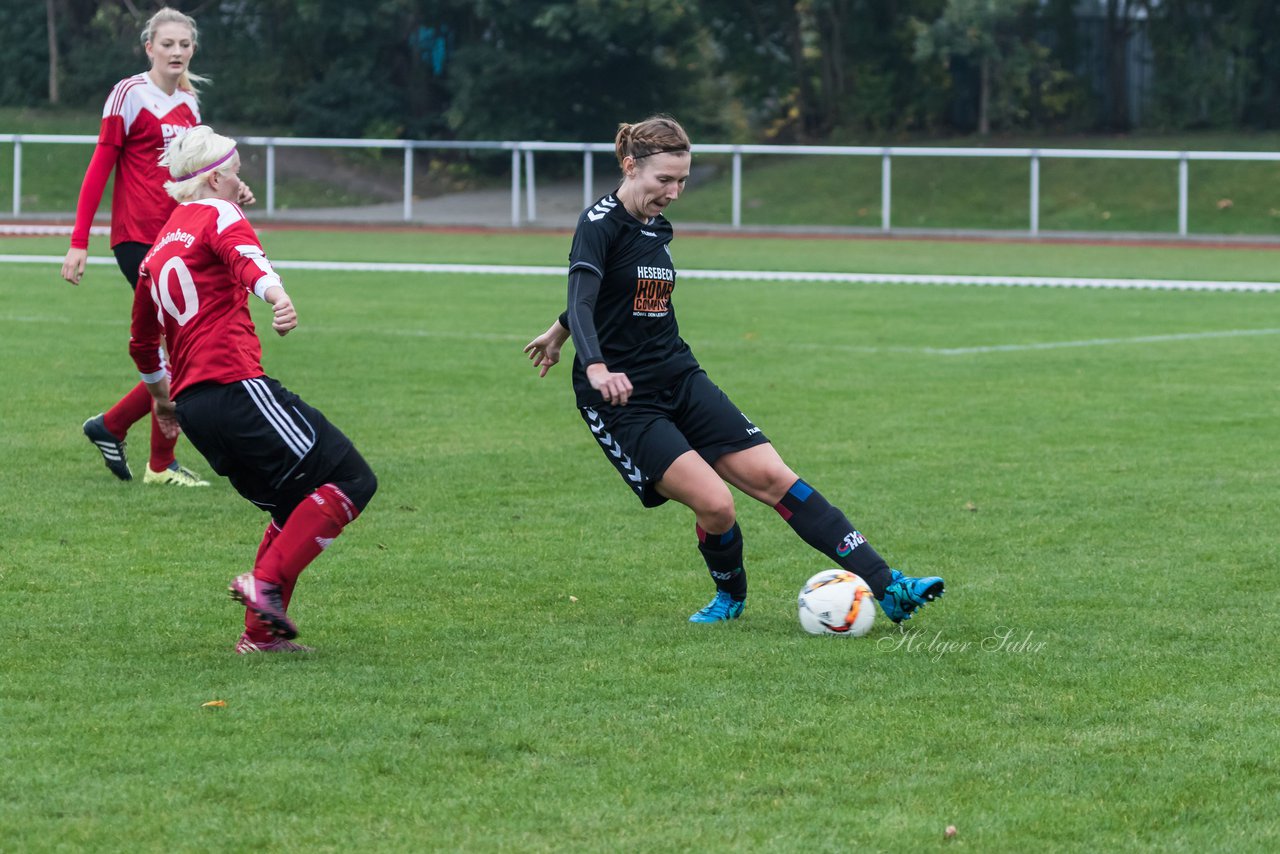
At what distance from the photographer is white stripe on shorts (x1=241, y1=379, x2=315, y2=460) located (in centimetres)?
549

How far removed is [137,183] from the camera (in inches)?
346

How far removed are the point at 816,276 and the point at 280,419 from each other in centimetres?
1729

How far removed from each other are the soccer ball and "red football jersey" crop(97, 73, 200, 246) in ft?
14.1

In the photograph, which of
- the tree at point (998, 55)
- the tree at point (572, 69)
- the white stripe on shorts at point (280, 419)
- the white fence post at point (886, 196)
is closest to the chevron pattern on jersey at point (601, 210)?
the white stripe on shorts at point (280, 419)

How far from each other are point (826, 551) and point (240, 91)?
39878 mm

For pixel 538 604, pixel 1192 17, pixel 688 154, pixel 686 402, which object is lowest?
pixel 538 604

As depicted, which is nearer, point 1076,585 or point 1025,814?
point 1025,814

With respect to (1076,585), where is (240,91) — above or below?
above

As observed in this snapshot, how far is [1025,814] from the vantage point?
4.18 metres

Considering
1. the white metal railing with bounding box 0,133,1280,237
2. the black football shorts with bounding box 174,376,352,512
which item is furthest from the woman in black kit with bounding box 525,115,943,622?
the white metal railing with bounding box 0,133,1280,237

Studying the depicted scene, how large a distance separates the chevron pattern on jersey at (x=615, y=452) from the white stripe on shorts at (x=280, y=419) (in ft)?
3.23

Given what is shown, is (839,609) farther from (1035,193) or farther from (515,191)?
(515,191)

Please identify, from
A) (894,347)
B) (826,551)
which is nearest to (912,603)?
(826,551)

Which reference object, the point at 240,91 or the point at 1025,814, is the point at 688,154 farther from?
the point at 240,91
